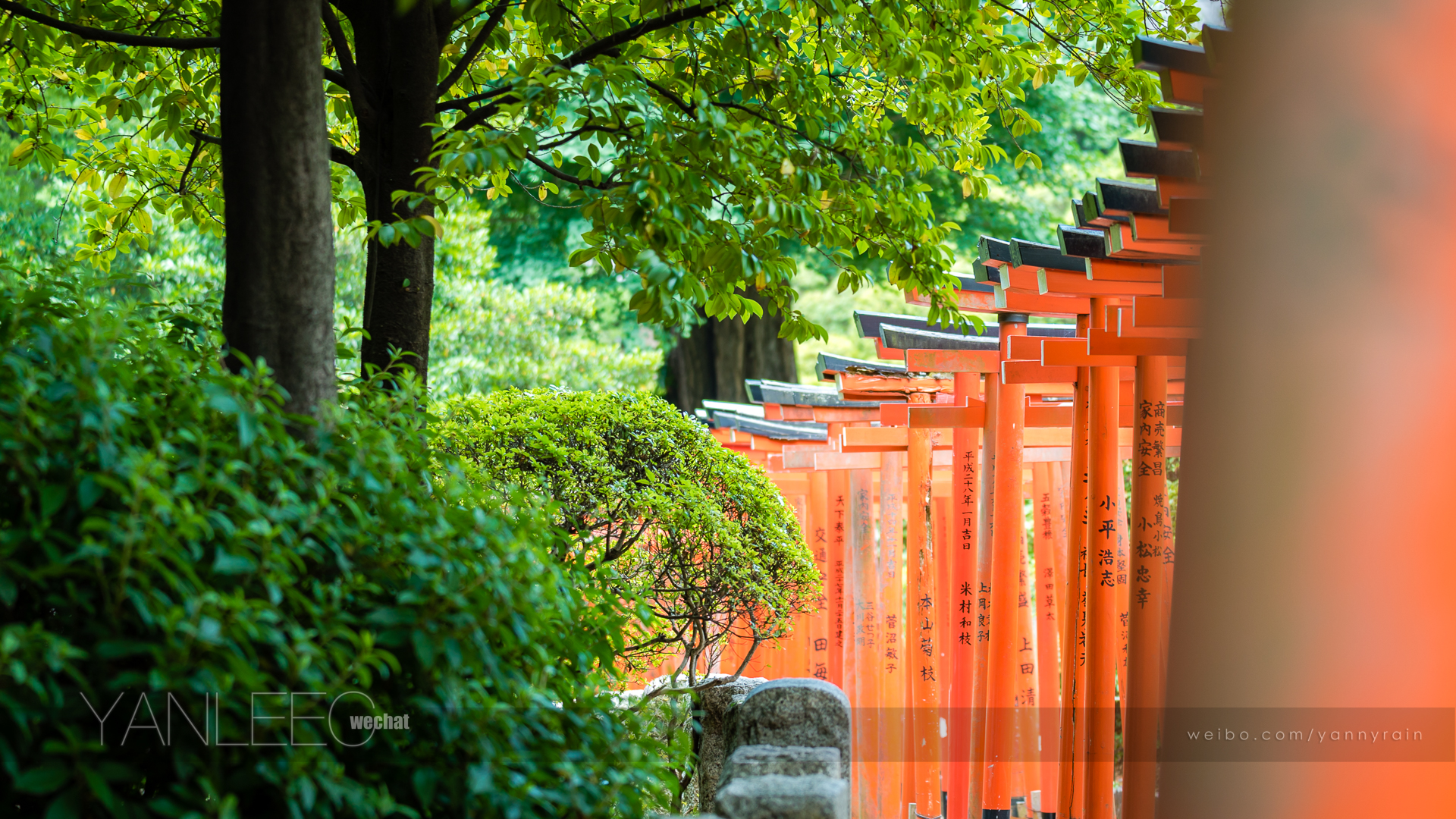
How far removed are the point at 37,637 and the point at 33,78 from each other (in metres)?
3.87

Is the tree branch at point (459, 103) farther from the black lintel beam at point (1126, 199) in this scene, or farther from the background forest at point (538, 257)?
the background forest at point (538, 257)

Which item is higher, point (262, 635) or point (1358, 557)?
point (1358, 557)

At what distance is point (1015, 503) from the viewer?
18.4 ft

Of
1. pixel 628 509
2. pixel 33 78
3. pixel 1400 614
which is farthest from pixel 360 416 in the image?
pixel 33 78

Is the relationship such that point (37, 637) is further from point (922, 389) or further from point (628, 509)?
point (922, 389)

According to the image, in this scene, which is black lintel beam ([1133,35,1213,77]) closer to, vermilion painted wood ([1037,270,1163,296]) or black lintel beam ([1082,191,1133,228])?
black lintel beam ([1082,191,1133,228])

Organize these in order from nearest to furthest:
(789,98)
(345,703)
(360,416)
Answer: (345,703) → (360,416) → (789,98)

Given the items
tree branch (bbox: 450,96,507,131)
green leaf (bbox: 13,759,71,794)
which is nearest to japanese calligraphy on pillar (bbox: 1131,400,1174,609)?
tree branch (bbox: 450,96,507,131)

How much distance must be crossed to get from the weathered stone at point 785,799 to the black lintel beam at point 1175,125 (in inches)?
85.4

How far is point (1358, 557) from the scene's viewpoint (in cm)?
155

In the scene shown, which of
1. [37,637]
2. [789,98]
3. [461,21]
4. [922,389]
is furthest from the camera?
[922,389]

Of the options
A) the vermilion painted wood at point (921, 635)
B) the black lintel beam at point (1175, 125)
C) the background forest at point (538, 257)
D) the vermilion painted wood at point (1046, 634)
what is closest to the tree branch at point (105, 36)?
the black lintel beam at point (1175, 125)

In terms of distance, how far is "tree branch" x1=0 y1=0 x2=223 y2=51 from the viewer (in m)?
3.20

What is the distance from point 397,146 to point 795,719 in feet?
7.67
